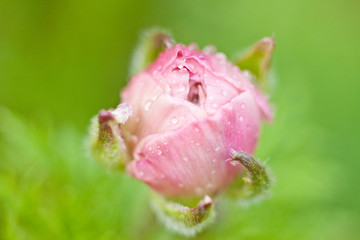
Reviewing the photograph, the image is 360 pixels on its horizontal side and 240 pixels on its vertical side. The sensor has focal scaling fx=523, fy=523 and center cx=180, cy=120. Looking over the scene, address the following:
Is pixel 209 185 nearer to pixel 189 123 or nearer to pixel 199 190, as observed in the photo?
pixel 199 190

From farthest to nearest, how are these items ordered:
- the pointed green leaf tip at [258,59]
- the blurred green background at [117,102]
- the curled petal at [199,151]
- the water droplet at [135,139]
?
the blurred green background at [117,102], the pointed green leaf tip at [258,59], the water droplet at [135,139], the curled petal at [199,151]

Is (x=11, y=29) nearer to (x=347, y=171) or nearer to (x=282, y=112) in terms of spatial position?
(x=282, y=112)

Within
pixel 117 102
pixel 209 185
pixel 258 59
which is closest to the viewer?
pixel 209 185

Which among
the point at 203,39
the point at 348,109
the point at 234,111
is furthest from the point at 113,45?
the point at 234,111

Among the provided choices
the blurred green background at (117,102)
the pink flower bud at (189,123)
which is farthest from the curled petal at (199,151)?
the blurred green background at (117,102)

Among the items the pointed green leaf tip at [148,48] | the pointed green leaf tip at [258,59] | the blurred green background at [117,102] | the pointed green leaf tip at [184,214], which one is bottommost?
the pointed green leaf tip at [184,214]

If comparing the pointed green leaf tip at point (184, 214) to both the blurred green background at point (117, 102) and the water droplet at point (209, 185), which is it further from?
the blurred green background at point (117, 102)

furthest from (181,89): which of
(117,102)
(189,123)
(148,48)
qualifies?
(117,102)

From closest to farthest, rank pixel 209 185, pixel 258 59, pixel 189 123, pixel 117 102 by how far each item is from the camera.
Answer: pixel 189 123 → pixel 209 185 → pixel 258 59 → pixel 117 102
